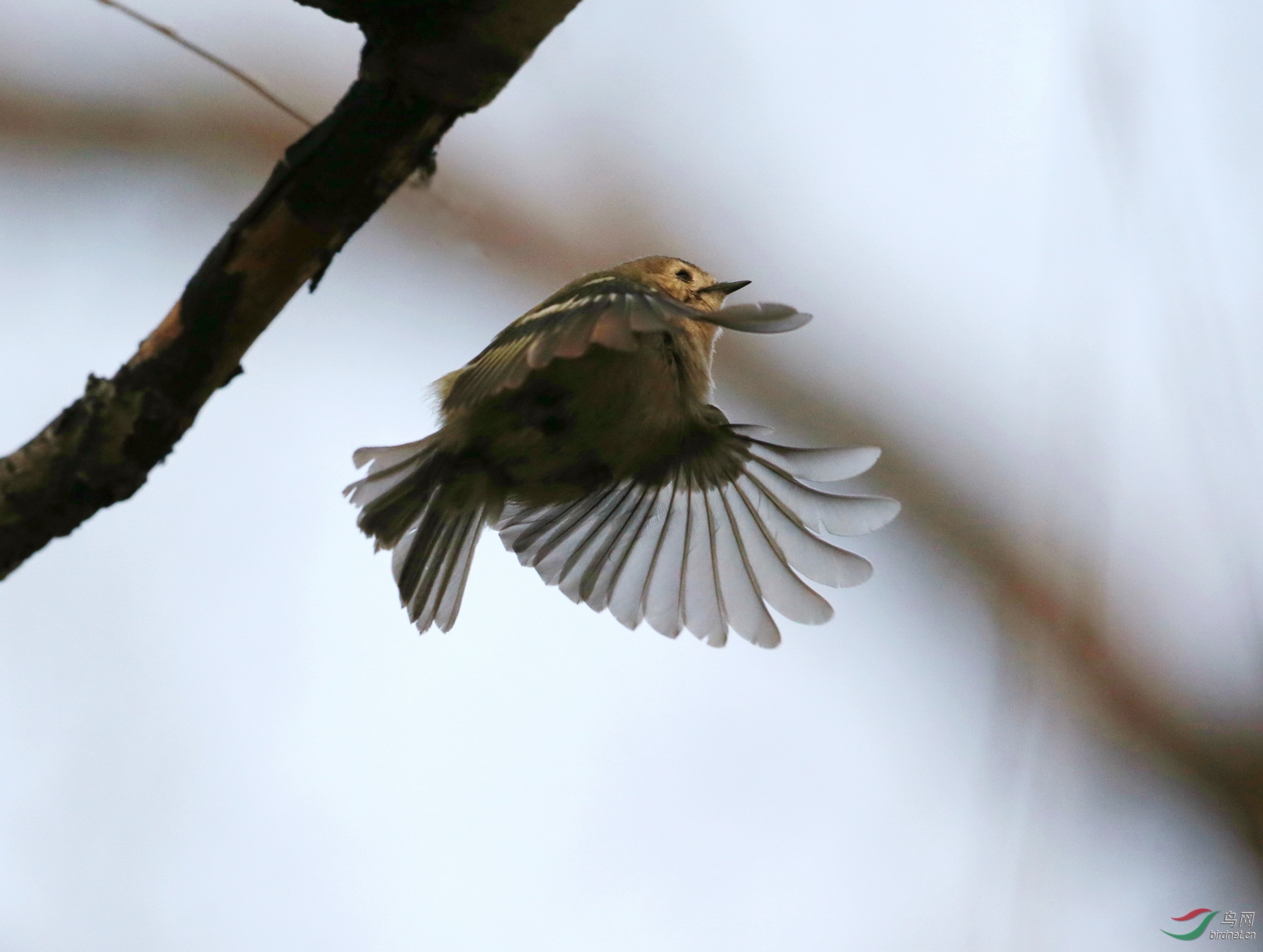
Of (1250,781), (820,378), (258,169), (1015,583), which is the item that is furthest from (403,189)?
(1250,781)

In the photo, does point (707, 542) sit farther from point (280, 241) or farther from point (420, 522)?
point (280, 241)

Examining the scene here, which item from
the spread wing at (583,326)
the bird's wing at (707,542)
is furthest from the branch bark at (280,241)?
the bird's wing at (707,542)

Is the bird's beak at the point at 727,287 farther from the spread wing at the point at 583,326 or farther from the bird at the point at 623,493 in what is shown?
the spread wing at the point at 583,326

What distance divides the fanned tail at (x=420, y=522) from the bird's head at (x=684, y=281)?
0.53 metres

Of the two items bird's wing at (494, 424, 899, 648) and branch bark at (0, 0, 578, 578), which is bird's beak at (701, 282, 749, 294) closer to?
bird's wing at (494, 424, 899, 648)

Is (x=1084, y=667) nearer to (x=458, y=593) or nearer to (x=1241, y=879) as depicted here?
(x=1241, y=879)

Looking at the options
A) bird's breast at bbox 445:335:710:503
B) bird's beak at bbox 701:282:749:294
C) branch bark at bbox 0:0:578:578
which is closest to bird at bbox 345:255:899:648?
bird's breast at bbox 445:335:710:503

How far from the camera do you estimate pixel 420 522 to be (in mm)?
1641

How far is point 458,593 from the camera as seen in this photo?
1.59 meters

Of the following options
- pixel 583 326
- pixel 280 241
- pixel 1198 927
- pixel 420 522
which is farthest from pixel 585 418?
pixel 1198 927

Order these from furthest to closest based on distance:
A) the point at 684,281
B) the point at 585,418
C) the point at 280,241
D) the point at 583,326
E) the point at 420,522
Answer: the point at 684,281 → the point at 420,522 → the point at 585,418 → the point at 583,326 → the point at 280,241

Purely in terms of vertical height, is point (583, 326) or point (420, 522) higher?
point (583, 326)

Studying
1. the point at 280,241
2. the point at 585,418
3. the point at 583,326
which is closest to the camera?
the point at 280,241

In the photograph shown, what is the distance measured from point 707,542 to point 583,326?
1.97 feet
